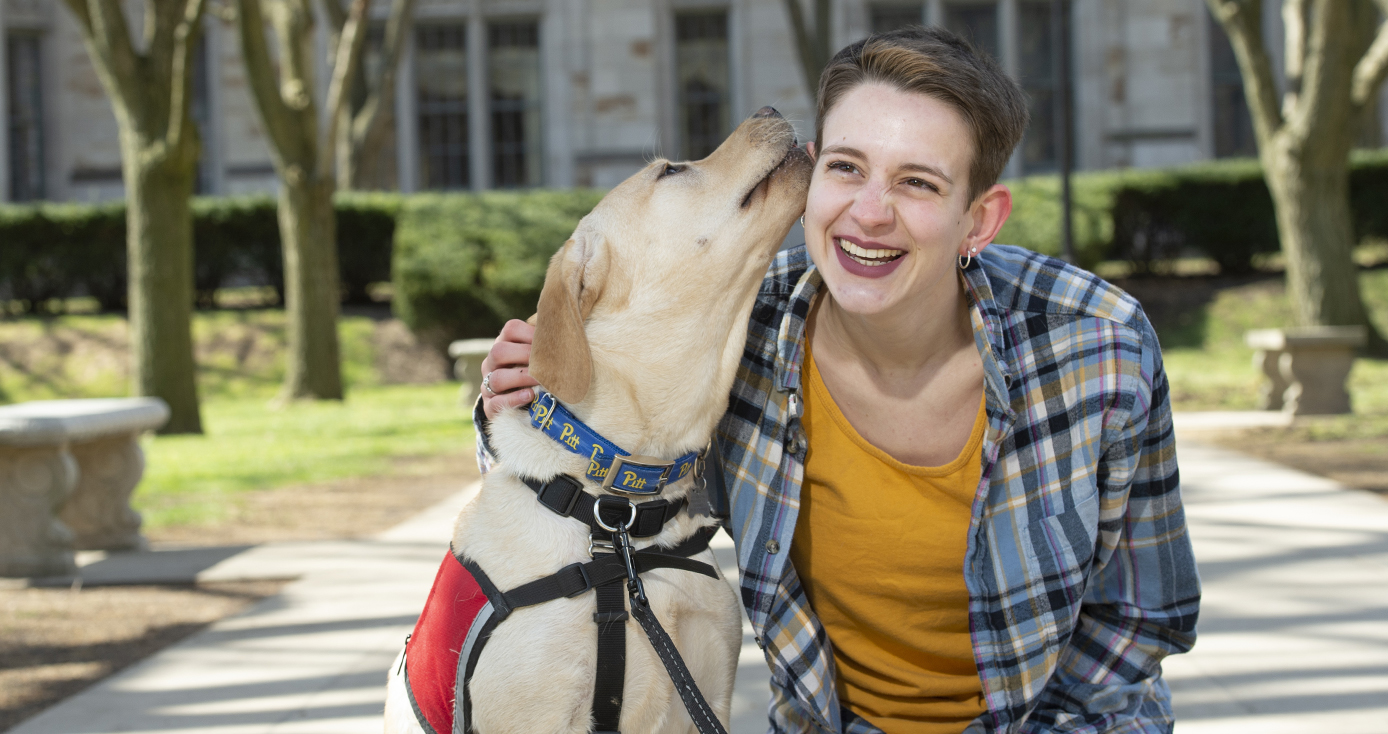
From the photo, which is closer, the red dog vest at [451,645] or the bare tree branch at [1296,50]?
the red dog vest at [451,645]

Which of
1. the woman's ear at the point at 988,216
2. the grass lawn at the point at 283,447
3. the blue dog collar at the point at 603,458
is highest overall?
the woman's ear at the point at 988,216

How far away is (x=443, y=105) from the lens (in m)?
21.5

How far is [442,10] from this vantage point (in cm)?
2091

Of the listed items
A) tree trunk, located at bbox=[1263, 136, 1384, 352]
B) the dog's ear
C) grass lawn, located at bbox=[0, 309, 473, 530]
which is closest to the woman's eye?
the dog's ear

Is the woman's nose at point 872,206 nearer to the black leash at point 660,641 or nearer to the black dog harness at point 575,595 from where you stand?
the black dog harness at point 575,595

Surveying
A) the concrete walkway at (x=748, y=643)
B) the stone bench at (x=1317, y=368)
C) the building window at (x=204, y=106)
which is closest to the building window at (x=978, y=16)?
the stone bench at (x=1317, y=368)

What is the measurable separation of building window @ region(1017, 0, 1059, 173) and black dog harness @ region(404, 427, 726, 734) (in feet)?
64.2

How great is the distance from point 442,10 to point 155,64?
38.4 feet

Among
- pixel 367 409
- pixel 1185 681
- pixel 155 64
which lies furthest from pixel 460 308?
pixel 1185 681

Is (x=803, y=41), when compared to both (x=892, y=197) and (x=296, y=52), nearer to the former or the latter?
(x=296, y=52)

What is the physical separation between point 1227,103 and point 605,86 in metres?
11.2

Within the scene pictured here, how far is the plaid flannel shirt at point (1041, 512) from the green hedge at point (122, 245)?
15106mm

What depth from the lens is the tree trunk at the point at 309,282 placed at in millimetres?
12578

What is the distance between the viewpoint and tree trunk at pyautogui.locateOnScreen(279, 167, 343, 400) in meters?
12.6
